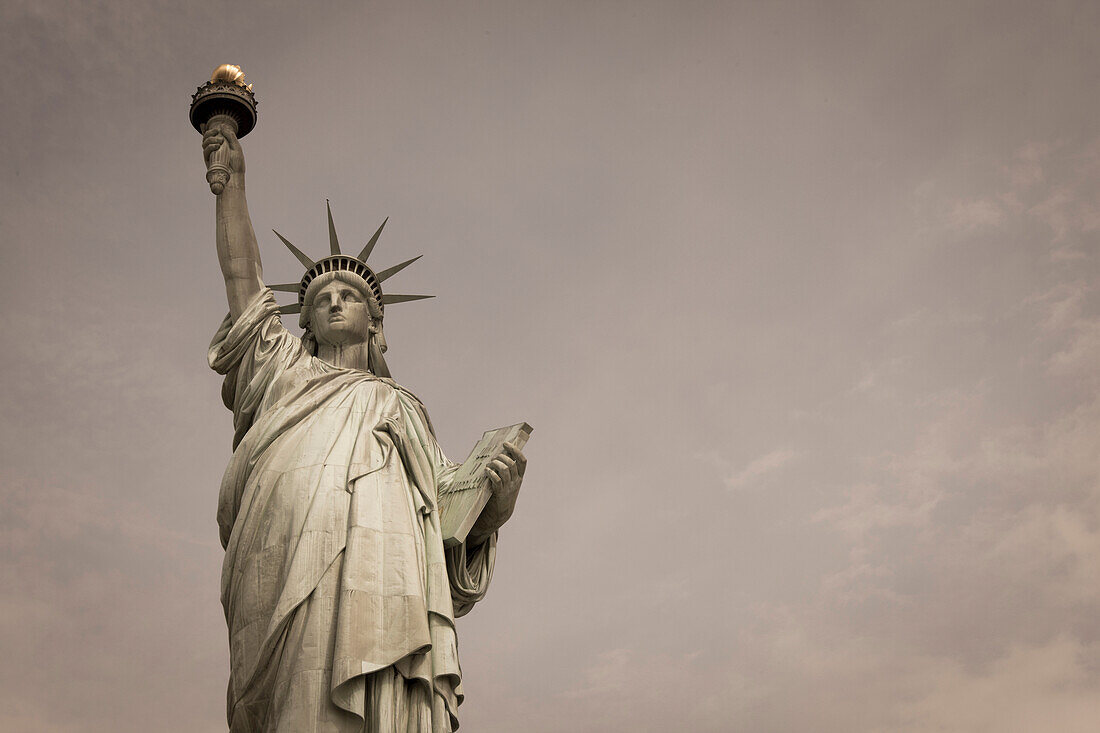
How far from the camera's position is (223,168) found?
14.5 meters

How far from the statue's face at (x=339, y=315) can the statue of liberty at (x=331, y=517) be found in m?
0.02

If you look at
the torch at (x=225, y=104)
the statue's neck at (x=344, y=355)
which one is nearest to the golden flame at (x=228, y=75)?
the torch at (x=225, y=104)

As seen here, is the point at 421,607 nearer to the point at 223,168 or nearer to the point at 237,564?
the point at 237,564

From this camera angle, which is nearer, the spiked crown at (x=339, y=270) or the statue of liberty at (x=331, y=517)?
the statue of liberty at (x=331, y=517)

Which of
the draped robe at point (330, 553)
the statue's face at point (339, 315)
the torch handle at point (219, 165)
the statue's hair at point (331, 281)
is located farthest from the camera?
the statue's hair at point (331, 281)

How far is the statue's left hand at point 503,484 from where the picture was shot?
13.1 m

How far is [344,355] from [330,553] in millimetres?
3523

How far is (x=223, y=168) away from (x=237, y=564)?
16.8 ft

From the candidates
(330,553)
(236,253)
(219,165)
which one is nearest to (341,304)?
(236,253)

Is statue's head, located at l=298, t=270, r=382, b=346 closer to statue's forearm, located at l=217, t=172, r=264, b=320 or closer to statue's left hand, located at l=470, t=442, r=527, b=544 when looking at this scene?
statue's forearm, located at l=217, t=172, r=264, b=320

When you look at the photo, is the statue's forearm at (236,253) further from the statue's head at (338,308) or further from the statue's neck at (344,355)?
the statue's neck at (344,355)

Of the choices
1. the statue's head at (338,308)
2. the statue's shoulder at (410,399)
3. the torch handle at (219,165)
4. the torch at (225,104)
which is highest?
the torch at (225,104)

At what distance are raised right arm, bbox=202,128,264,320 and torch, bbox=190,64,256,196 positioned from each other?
20.1 inches

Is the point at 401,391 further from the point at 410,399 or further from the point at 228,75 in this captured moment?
the point at 228,75
